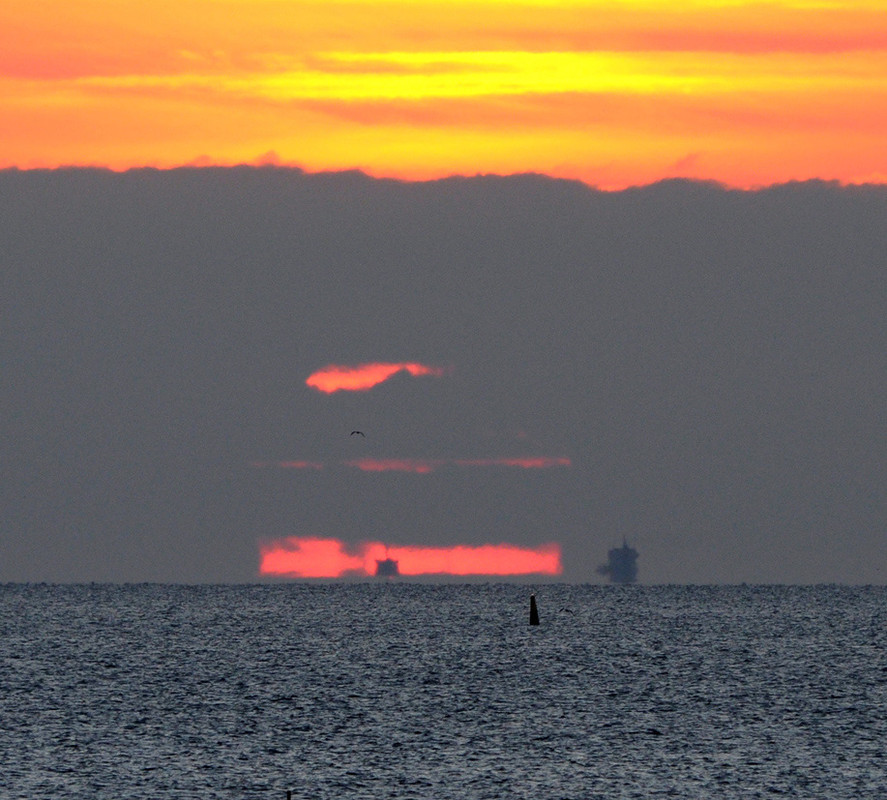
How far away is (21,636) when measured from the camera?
18338 cm

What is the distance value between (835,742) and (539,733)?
49.4ft

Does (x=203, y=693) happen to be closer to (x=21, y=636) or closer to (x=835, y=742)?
(x=835, y=742)

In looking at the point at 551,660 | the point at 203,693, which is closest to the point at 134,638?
the point at 551,660

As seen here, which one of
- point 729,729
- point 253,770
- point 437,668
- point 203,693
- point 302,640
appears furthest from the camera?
point 302,640

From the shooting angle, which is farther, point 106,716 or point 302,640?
point 302,640

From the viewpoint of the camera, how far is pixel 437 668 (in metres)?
126

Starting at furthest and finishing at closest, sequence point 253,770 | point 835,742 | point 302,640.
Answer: point 302,640 < point 835,742 < point 253,770

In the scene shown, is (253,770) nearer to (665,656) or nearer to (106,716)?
(106,716)

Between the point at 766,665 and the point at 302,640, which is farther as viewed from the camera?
the point at 302,640

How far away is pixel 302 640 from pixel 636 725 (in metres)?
93.7

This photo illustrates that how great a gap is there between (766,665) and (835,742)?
187 ft

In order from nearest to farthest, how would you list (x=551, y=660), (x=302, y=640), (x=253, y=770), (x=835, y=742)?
(x=253, y=770)
(x=835, y=742)
(x=551, y=660)
(x=302, y=640)

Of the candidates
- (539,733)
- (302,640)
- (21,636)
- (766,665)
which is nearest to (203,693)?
(539,733)

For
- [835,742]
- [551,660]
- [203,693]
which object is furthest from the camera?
[551,660]
